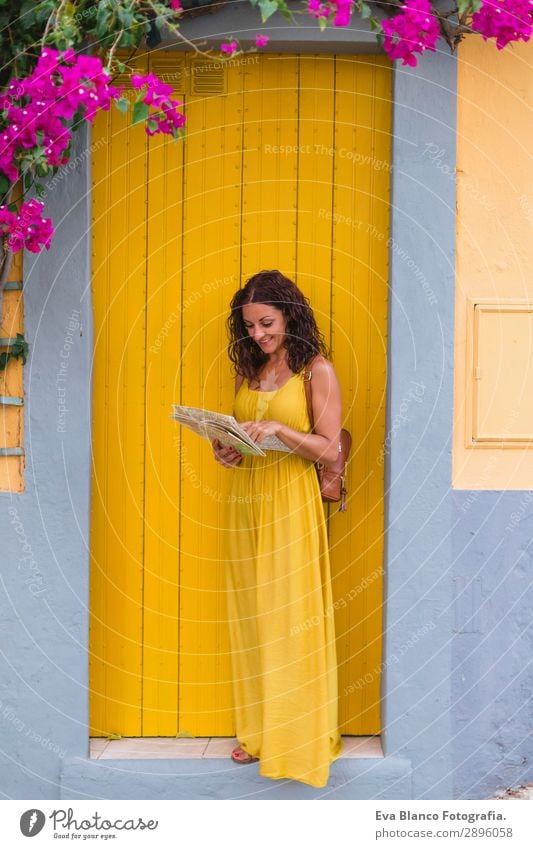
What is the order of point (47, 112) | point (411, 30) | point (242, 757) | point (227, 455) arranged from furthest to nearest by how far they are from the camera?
point (242, 757) → point (227, 455) → point (411, 30) → point (47, 112)

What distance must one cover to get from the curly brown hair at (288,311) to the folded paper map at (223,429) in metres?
0.32

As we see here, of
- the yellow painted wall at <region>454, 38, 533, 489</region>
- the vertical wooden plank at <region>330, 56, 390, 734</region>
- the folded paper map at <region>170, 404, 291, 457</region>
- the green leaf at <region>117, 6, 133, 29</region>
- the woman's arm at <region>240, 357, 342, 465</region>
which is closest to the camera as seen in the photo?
the folded paper map at <region>170, 404, 291, 457</region>

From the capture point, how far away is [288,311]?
3797 mm

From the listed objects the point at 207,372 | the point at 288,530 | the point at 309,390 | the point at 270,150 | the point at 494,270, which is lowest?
the point at 288,530

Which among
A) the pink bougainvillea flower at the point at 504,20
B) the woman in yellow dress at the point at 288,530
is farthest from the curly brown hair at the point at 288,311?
the pink bougainvillea flower at the point at 504,20

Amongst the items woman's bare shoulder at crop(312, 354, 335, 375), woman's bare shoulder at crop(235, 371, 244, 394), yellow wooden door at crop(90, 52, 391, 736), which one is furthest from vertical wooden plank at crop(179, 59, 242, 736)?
woman's bare shoulder at crop(312, 354, 335, 375)

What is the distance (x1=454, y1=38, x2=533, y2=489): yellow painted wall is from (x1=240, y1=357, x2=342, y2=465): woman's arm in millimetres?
560

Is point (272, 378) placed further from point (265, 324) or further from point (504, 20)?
point (504, 20)

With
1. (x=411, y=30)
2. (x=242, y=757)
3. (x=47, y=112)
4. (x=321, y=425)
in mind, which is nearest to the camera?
(x=47, y=112)

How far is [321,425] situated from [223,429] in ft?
1.40

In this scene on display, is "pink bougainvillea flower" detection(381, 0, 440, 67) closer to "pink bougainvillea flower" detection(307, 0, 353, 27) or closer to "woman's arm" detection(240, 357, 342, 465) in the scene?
"pink bougainvillea flower" detection(307, 0, 353, 27)

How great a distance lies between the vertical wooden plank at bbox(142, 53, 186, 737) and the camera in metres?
4.11

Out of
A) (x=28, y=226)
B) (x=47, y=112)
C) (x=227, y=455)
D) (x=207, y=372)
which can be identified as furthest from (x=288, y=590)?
(x=47, y=112)
